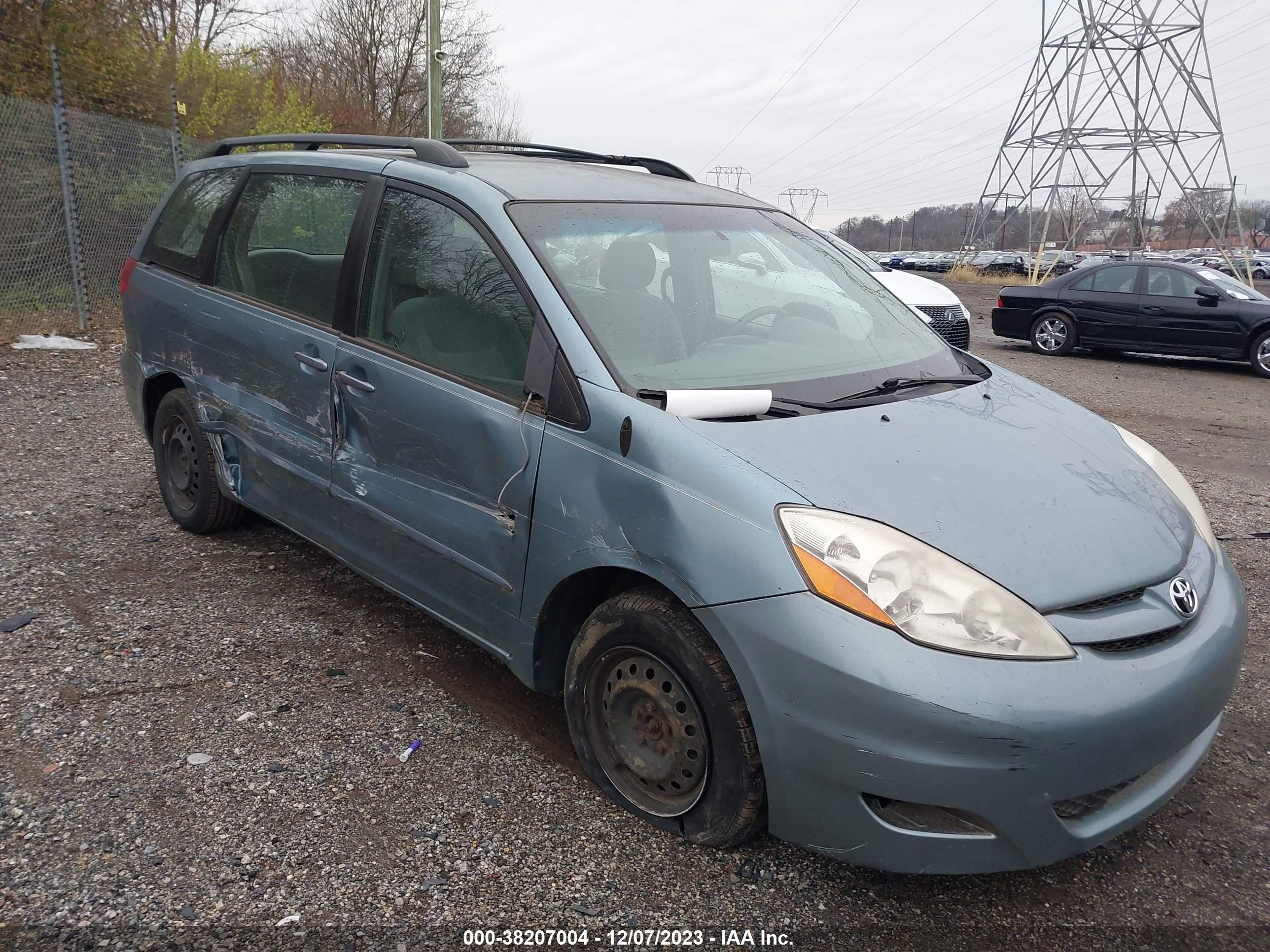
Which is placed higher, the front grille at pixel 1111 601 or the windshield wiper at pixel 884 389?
the windshield wiper at pixel 884 389

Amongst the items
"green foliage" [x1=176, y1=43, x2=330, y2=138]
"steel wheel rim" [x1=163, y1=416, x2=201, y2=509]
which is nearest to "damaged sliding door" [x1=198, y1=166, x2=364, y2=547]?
"steel wheel rim" [x1=163, y1=416, x2=201, y2=509]

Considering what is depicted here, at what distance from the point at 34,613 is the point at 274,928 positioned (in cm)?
224

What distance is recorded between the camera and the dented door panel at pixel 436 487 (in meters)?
2.77

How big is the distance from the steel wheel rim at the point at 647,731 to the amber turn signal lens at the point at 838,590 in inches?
18.0

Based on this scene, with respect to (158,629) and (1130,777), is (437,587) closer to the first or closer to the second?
(158,629)

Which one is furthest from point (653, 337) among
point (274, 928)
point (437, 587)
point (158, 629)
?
point (158, 629)

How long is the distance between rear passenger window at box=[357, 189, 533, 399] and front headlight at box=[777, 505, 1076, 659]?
1040 mm

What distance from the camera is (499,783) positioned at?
2.78m

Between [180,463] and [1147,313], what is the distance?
41.5 ft

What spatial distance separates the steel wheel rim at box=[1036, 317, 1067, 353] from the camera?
1392 centimetres

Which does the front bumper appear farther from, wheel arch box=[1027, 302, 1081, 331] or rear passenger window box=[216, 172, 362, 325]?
wheel arch box=[1027, 302, 1081, 331]

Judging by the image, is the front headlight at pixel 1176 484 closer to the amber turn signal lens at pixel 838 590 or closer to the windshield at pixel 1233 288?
the amber turn signal lens at pixel 838 590

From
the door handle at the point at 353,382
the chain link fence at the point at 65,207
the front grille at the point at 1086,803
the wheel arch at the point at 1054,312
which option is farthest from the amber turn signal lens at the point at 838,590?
the wheel arch at the point at 1054,312

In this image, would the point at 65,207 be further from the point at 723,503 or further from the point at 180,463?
Result: the point at 723,503
